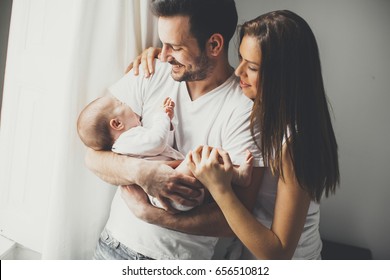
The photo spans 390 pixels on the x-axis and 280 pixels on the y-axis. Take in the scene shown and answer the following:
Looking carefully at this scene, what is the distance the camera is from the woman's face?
96 centimetres

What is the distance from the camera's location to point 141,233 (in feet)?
3.61

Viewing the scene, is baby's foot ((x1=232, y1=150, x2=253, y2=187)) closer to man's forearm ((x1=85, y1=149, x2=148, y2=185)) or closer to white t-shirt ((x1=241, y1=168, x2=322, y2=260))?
white t-shirt ((x1=241, y1=168, x2=322, y2=260))

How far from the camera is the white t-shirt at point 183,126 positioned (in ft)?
3.37

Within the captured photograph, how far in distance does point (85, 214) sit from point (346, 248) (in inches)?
32.4

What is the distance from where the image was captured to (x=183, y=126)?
3.55 ft

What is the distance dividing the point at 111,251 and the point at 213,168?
1.43 feet

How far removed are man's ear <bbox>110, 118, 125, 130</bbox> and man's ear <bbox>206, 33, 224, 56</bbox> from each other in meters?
0.33

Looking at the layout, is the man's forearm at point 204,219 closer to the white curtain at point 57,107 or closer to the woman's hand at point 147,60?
the white curtain at point 57,107

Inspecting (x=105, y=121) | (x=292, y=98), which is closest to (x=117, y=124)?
(x=105, y=121)

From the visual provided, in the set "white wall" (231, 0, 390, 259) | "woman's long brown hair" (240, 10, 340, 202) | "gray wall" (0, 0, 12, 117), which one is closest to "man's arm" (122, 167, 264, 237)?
"woman's long brown hair" (240, 10, 340, 202)

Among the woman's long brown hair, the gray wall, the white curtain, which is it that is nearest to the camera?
the woman's long brown hair

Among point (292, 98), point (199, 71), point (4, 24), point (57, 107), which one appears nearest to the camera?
point (292, 98)

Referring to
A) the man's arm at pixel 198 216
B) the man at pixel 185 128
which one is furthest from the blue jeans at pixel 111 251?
the man's arm at pixel 198 216

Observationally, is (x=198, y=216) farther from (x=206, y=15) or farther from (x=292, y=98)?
(x=206, y=15)
